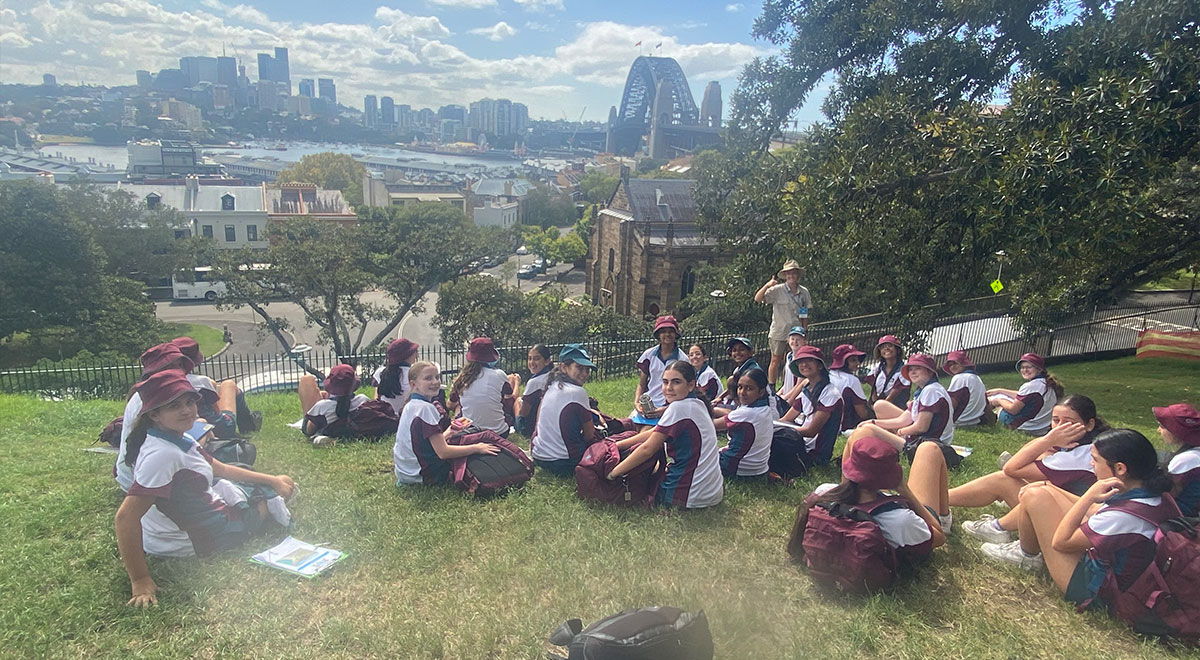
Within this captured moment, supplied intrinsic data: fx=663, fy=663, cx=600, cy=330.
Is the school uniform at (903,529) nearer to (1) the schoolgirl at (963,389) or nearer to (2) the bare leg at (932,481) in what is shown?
(2) the bare leg at (932,481)

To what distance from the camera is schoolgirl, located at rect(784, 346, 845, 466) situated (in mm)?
6195

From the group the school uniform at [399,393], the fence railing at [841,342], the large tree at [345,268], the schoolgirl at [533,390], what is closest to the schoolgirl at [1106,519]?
the schoolgirl at [533,390]

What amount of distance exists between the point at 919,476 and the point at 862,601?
1.14 meters

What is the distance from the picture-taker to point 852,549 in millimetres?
3967

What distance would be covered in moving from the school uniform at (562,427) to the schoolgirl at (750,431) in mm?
1260

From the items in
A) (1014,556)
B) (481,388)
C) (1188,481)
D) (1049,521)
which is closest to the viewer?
(1188,481)

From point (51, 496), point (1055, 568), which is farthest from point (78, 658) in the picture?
point (1055, 568)

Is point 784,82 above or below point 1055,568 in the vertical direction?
above

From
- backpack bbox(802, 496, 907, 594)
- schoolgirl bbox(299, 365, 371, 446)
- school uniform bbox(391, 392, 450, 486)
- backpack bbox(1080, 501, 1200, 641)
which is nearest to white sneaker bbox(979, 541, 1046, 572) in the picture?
backpack bbox(1080, 501, 1200, 641)

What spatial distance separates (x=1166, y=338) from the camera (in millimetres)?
15180

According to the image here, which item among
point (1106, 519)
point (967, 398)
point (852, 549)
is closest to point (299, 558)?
point (852, 549)

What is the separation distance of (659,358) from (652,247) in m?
33.2

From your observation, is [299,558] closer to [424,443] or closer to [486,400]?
[424,443]

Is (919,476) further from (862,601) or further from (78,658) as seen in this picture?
(78,658)
